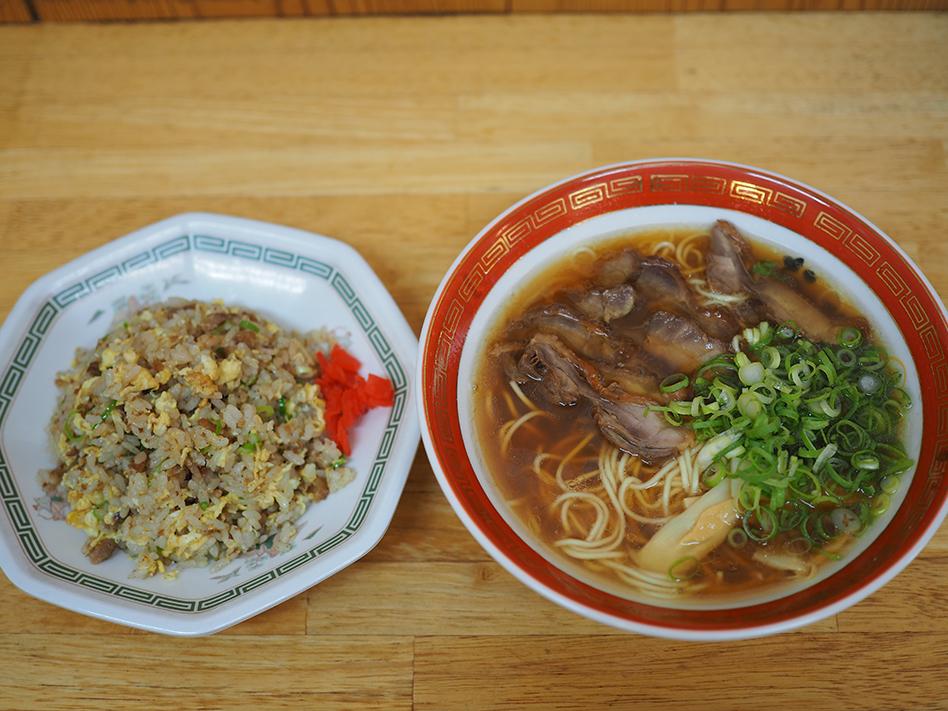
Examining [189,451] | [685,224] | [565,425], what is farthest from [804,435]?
[189,451]

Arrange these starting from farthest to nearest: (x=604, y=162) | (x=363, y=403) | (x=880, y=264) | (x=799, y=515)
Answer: (x=604, y=162) < (x=363, y=403) < (x=880, y=264) < (x=799, y=515)

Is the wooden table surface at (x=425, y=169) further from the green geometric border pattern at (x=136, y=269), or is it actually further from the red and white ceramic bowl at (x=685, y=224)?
the red and white ceramic bowl at (x=685, y=224)

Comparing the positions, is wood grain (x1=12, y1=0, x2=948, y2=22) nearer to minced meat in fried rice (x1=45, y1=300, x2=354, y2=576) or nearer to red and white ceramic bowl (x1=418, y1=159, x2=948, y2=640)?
red and white ceramic bowl (x1=418, y1=159, x2=948, y2=640)

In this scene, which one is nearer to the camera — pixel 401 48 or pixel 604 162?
pixel 604 162

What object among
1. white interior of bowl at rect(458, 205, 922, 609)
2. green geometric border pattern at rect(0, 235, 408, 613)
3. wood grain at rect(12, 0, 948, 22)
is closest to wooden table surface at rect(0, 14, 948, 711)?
wood grain at rect(12, 0, 948, 22)

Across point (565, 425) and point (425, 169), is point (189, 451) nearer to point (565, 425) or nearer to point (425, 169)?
point (565, 425)

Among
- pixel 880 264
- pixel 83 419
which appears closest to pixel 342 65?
pixel 83 419

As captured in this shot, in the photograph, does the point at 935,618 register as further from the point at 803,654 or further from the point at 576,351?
the point at 576,351
